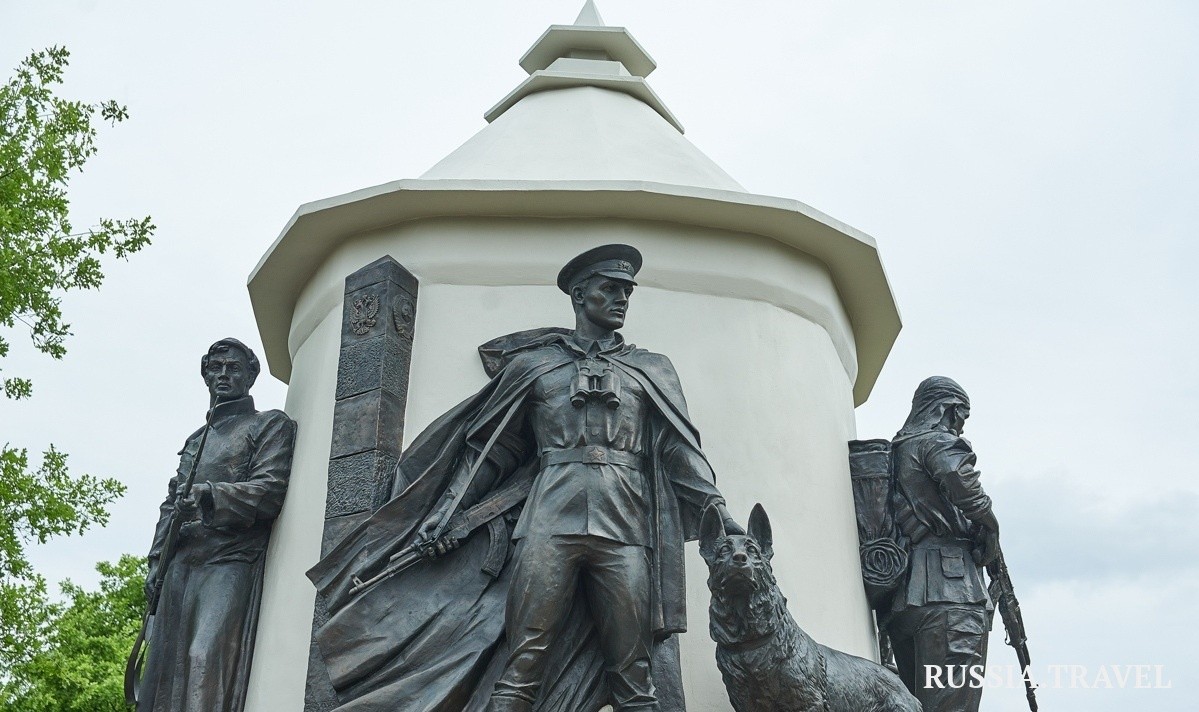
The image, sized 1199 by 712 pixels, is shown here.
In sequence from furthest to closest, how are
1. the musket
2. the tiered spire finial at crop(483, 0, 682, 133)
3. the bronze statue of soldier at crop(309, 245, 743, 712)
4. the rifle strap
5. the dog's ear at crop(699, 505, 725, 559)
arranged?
the tiered spire finial at crop(483, 0, 682, 133) → the rifle strap → the musket → the dog's ear at crop(699, 505, 725, 559) → the bronze statue of soldier at crop(309, 245, 743, 712)

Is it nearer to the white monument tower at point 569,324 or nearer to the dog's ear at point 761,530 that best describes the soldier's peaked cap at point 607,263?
the white monument tower at point 569,324

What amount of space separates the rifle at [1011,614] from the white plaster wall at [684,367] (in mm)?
951

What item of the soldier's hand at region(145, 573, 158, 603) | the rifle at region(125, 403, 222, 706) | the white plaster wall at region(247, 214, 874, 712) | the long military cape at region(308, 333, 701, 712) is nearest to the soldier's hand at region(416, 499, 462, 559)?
the long military cape at region(308, 333, 701, 712)

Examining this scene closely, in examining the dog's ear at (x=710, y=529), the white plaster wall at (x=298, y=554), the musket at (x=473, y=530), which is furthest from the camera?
the white plaster wall at (x=298, y=554)

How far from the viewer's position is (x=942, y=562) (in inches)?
388

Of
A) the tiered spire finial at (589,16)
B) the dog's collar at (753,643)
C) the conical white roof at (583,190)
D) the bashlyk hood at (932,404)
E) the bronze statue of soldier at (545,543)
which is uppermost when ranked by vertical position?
the tiered spire finial at (589,16)

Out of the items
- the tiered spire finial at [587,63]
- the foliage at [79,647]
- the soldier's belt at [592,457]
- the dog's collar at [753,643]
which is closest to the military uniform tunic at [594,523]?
the soldier's belt at [592,457]

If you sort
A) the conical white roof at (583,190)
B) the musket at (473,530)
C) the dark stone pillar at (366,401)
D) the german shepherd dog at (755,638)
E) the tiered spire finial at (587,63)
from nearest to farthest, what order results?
the german shepherd dog at (755,638) < the musket at (473,530) < the dark stone pillar at (366,401) < the conical white roof at (583,190) < the tiered spire finial at (587,63)

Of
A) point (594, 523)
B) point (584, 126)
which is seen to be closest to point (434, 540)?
point (594, 523)

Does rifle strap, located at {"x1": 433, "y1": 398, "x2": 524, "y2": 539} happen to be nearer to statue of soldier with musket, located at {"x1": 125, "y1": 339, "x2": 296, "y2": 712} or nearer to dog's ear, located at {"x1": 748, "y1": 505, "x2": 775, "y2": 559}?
dog's ear, located at {"x1": 748, "y1": 505, "x2": 775, "y2": 559}

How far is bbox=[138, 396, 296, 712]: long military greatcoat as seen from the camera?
9391mm

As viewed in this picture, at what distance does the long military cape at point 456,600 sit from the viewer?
8.23 m

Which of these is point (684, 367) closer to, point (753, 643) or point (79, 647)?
point (753, 643)

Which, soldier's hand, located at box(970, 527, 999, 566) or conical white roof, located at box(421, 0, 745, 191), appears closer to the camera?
soldier's hand, located at box(970, 527, 999, 566)
